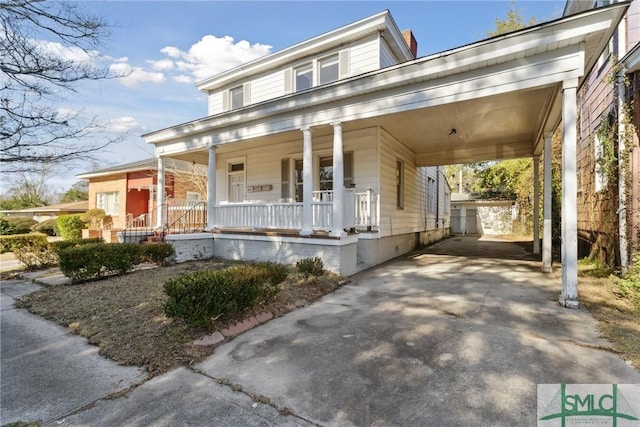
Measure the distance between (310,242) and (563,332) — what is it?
4870 mm

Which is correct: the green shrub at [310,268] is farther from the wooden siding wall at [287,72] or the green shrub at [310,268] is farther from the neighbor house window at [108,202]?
the neighbor house window at [108,202]

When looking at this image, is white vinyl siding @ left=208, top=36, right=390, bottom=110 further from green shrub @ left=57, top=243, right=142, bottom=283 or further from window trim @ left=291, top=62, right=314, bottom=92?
green shrub @ left=57, top=243, right=142, bottom=283

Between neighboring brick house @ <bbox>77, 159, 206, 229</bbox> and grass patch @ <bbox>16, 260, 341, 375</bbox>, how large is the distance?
1266 centimetres

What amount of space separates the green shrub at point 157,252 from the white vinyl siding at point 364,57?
7467 mm

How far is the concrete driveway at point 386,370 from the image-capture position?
7.86 ft

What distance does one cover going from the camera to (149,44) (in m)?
7.67

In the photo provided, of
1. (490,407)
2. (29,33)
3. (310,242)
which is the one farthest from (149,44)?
(490,407)

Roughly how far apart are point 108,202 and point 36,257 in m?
13.6

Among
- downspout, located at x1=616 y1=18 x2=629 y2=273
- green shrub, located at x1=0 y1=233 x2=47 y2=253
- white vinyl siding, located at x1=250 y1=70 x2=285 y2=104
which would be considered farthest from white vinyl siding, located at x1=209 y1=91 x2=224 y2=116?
downspout, located at x1=616 y1=18 x2=629 y2=273

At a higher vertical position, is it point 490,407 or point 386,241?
point 386,241

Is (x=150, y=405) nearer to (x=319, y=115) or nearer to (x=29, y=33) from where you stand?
(x=319, y=115)

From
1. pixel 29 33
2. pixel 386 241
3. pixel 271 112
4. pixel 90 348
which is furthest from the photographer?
pixel 386 241

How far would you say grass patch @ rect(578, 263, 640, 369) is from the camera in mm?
3422

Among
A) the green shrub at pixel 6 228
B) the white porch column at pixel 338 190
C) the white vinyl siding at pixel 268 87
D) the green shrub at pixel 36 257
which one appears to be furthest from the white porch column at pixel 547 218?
the green shrub at pixel 6 228
